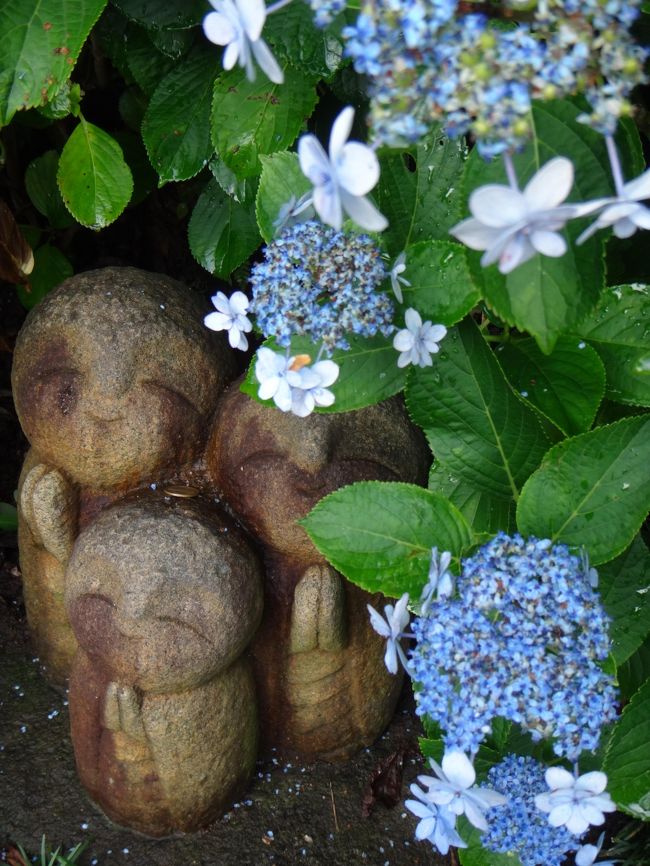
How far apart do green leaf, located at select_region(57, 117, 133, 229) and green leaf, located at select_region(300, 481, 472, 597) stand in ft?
2.18

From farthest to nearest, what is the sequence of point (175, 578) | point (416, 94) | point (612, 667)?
point (175, 578) → point (612, 667) → point (416, 94)

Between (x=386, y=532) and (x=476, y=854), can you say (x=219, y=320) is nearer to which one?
(x=386, y=532)

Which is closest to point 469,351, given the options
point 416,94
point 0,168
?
point 416,94

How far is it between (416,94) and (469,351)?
505 millimetres

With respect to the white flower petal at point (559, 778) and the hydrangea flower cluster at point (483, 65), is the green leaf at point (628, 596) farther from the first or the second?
the hydrangea flower cluster at point (483, 65)

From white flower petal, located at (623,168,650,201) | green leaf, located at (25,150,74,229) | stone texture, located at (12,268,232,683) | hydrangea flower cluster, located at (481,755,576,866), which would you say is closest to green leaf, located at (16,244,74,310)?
green leaf, located at (25,150,74,229)

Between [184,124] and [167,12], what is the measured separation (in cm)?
15

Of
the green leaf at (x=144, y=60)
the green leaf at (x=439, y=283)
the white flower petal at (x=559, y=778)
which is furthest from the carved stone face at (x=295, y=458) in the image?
the white flower petal at (x=559, y=778)

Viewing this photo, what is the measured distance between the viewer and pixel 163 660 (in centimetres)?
131

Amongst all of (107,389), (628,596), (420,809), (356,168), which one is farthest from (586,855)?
(107,389)

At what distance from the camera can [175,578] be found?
1.30 m

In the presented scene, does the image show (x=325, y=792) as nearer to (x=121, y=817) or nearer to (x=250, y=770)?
(x=250, y=770)

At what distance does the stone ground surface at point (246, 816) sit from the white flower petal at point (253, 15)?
1.29 meters

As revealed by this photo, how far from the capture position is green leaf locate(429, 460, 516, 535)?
3.67 feet
